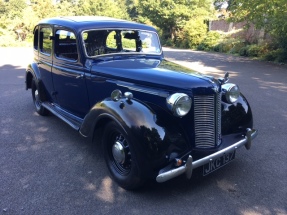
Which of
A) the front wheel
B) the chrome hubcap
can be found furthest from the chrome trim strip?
the chrome hubcap

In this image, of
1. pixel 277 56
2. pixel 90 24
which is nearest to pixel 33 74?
pixel 90 24

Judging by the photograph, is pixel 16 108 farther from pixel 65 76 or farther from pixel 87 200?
pixel 87 200

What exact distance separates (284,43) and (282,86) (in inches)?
259

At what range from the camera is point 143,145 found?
2828 millimetres

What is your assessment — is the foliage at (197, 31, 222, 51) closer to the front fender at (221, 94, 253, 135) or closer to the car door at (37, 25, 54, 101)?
the car door at (37, 25, 54, 101)

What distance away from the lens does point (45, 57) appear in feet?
16.9

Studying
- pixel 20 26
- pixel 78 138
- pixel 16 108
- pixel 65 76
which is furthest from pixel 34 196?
pixel 20 26

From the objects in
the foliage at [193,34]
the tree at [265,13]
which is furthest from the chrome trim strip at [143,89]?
the foliage at [193,34]

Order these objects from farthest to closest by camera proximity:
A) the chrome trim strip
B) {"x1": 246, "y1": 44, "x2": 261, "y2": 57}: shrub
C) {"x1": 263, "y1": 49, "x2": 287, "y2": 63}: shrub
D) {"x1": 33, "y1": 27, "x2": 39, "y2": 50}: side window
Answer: {"x1": 246, "y1": 44, "x2": 261, "y2": 57}: shrub
{"x1": 263, "y1": 49, "x2": 287, "y2": 63}: shrub
{"x1": 33, "y1": 27, "x2": 39, "y2": 50}: side window
the chrome trim strip

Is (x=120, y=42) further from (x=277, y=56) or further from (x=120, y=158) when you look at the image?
(x=277, y=56)

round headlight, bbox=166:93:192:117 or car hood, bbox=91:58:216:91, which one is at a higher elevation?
car hood, bbox=91:58:216:91

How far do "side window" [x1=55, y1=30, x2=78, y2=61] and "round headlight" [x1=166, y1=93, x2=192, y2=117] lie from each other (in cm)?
187

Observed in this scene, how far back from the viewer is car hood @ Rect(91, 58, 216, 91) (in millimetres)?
3166

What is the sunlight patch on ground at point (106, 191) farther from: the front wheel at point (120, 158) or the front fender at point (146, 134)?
the front fender at point (146, 134)
